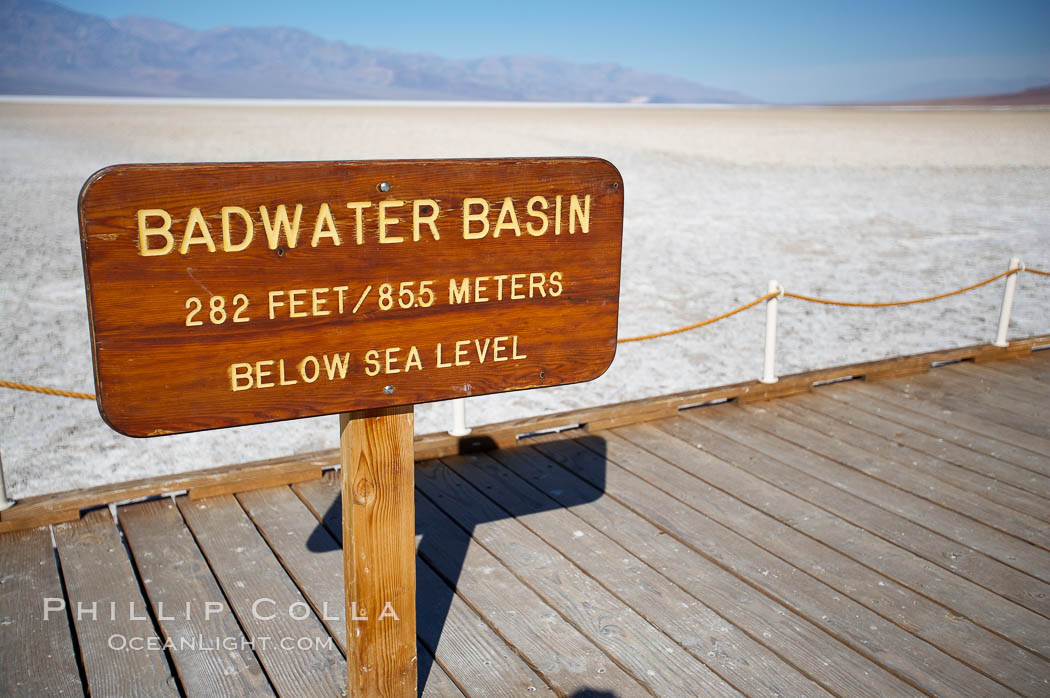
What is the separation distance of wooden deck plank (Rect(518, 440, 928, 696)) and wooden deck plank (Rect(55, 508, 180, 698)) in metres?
1.59

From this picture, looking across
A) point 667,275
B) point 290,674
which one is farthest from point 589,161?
point 667,275

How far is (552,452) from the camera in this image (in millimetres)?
4133

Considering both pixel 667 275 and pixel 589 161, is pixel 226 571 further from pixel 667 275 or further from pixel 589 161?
pixel 667 275

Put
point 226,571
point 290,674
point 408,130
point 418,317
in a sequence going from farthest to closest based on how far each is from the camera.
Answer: point 408,130, point 226,571, point 290,674, point 418,317

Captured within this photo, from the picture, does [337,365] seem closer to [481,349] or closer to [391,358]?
[391,358]

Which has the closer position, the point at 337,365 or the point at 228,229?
the point at 228,229

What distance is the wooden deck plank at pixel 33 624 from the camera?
97.8 inches

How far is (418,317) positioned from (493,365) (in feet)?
0.76

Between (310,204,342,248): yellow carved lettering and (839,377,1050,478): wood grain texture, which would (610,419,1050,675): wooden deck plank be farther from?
(310,204,342,248): yellow carved lettering

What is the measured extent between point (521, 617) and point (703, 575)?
2.21 ft

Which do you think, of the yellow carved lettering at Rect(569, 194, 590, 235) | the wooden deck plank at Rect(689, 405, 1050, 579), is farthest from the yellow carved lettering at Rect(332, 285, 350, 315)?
the wooden deck plank at Rect(689, 405, 1050, 579)

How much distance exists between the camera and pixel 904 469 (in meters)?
3.97

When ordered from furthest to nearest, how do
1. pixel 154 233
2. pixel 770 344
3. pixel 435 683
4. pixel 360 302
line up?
pixel 770 344 → pixel 435 683 → pixel 360 302 → pixel 154 233

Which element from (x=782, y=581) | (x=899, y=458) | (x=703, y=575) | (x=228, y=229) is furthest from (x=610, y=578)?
(x=228, y=229)
